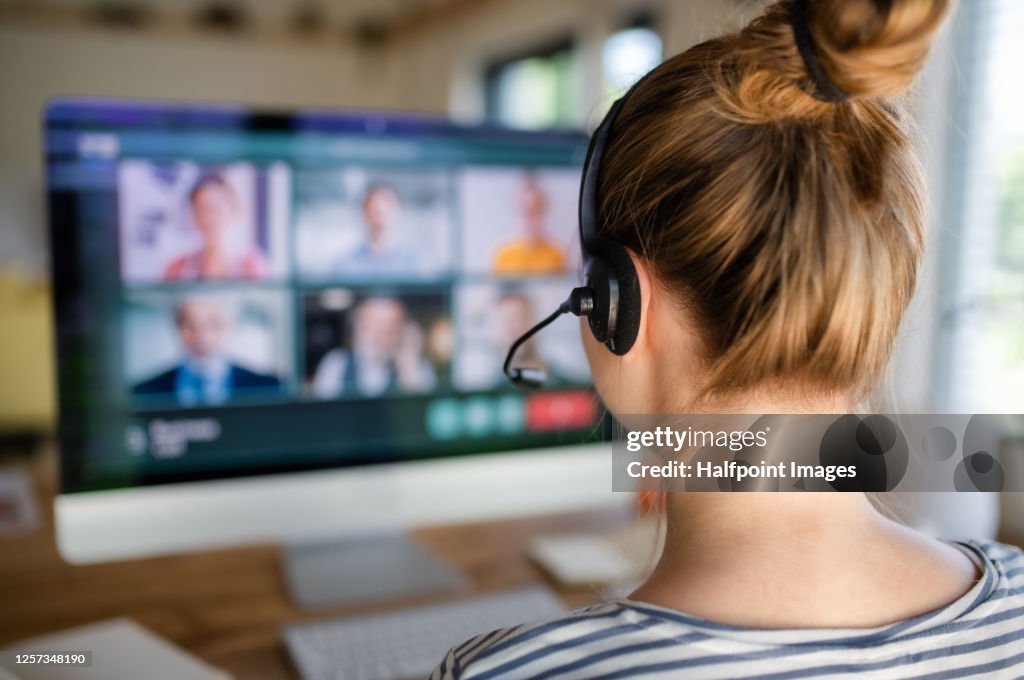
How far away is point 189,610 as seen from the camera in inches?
36.9

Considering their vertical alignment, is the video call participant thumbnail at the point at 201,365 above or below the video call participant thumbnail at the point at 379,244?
below

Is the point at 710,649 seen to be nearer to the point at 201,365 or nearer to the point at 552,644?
the point at 552,644

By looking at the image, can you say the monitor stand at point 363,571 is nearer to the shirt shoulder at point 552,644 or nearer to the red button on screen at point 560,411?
the red button on screen at point 560,411

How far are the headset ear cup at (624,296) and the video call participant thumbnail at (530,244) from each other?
0.46 meters

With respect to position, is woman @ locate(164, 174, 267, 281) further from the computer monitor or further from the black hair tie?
the black hair tie

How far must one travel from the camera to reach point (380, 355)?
1000 mm

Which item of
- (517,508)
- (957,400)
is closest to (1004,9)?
(957,400)

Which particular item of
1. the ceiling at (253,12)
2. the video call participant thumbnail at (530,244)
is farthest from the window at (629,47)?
the video call participant thumbnail at (530,244)

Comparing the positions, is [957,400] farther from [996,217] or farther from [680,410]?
[680,410]

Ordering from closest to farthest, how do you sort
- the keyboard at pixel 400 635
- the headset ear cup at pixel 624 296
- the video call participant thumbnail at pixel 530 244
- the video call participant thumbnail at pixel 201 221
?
the headset ear cup at pixel 624 296, the keyboard at pixel 400 635, the video call participant thumbnail at pixel 201 221, the video call participant thumbnail at pixel 530 244

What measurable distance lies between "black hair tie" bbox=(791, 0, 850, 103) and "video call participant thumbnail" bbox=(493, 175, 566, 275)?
0.57 metres

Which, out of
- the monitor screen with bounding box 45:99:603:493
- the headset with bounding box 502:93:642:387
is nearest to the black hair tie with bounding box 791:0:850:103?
the headset with bounding box 502:93:642:387

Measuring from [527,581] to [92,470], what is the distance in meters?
0.50

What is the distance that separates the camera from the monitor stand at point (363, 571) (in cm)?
96
